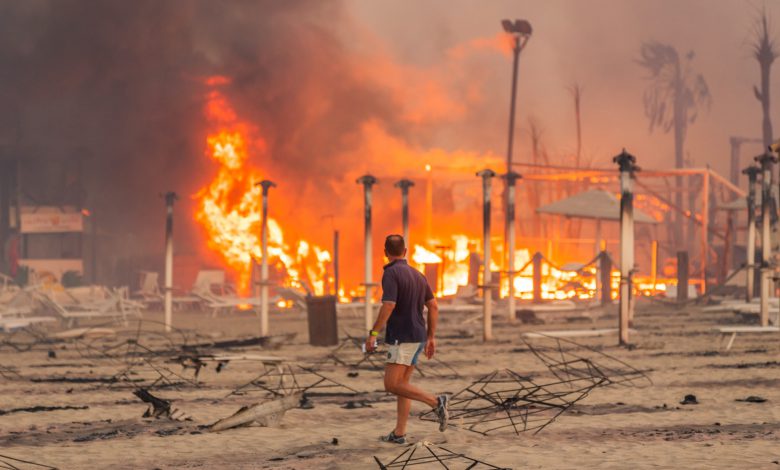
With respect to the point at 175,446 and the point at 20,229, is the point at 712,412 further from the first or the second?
the point at 20,229

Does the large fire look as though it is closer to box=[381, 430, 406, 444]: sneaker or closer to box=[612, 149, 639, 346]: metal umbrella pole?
box=[612, 149, 639, 346]: metal umbrella pole

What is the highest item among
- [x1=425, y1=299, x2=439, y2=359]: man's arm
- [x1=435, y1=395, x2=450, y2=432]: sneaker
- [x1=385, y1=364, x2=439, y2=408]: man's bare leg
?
[x1=425, y1=299, x2=439, y2=359]: man's arm

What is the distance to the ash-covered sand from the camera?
7578mm

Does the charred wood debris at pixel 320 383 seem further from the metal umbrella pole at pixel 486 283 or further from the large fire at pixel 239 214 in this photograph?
the large fire at pixel 239 214

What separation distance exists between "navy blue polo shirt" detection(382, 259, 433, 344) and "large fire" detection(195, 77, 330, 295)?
2597 centimetres

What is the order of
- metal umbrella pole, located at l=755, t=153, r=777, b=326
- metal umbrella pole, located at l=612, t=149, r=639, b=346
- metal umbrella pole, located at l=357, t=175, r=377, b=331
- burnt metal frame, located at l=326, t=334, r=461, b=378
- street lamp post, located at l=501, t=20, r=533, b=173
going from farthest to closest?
street lamp post, located at l=501, t=20, r=533, b=173
metal umbrella pole, located at l=357, t=175, r=377, b=331
metal umbrella pole, located at l=755, t=153, r=777, b=326
metal umbrella pole, located at l=612, t=149, r=639, b=346
burnt metal frame, located at l=326, t=334, r=461, b=378

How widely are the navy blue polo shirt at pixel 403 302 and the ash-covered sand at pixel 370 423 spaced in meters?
0.79

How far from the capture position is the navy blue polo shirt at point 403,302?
791 centimetres

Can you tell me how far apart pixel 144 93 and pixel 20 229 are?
606 centimetres

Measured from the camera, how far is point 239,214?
3478 centimetres

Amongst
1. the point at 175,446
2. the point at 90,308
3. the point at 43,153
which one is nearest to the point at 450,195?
the point at 43,153

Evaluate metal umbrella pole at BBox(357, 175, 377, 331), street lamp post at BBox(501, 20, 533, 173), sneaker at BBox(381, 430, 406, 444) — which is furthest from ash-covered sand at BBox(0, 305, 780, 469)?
street lamp post at BBox(501, 20, 533, 173)

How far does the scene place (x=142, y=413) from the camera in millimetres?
9930

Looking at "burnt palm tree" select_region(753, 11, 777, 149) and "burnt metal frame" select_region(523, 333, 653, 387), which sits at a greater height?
"burnt palm tree" select_region(753, 11, 777, 149)
